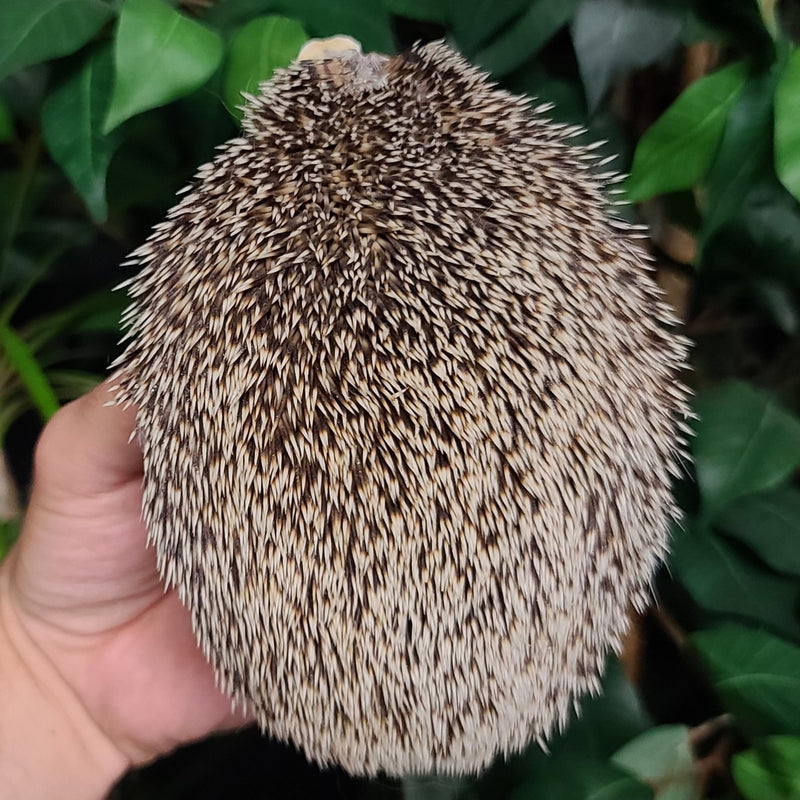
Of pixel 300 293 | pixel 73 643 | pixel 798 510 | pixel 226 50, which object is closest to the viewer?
pixel 300 293

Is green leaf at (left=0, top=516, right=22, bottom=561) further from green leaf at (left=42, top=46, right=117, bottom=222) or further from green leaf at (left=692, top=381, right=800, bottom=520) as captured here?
green leaf at (left=692, top=381, right=800, bottom=520)

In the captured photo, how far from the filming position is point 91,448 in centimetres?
65

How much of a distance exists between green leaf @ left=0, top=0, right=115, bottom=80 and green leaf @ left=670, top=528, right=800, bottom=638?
0.71 m

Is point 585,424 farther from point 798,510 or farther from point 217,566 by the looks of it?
point 798,510

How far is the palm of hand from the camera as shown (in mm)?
711

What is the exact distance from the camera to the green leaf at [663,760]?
68cm

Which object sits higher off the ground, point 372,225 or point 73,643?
point 372,225

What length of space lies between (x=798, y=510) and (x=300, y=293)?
58 centimetres

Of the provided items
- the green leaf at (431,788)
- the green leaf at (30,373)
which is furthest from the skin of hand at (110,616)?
the green leaf at (431,788)

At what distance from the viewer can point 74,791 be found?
0.86 m

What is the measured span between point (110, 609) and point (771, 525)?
2.49 feet

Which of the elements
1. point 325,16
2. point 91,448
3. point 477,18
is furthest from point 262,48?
point 91,448

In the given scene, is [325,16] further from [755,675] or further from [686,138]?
[755,675]

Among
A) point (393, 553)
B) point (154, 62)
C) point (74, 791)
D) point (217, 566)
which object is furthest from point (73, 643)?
point (154, 62)
